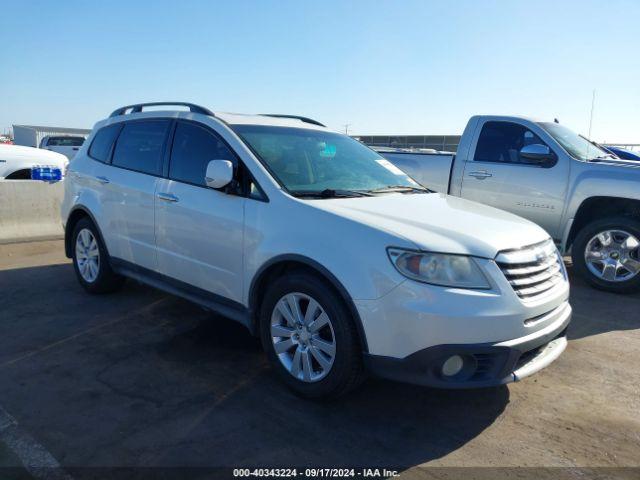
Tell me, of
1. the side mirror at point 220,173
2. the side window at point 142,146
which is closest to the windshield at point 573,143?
the side mirror at point 220,173

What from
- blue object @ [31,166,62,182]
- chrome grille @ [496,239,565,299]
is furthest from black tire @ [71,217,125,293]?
chrome grille @ [496,239,565,299]

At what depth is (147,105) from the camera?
4.91 metres

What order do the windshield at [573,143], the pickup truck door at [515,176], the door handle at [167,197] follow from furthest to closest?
the windshield at [573,143], the pickup truck door at [515,176], the door handle at [167,197]

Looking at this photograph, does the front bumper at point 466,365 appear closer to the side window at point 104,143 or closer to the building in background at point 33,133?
the side window at point 104,143

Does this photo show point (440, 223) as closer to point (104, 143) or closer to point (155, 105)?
point (155, 105)

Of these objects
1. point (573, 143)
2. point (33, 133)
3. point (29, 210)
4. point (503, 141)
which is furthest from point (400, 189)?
point (33, 133)

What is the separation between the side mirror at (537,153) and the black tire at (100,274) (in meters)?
4.81

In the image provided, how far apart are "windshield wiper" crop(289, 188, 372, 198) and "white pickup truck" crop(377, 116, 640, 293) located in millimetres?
3292

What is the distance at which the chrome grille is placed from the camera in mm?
2898

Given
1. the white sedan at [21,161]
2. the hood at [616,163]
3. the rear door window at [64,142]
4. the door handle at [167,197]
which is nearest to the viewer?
the door handle at [167,197]

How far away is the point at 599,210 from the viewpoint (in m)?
6.13

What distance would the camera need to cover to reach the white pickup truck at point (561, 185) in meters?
5.76

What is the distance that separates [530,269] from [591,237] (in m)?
3.43

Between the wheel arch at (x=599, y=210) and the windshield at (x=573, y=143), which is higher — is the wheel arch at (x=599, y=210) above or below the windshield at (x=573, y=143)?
below
